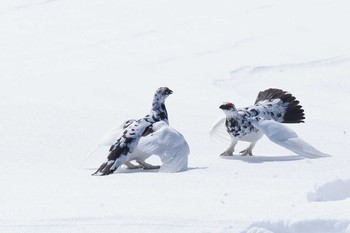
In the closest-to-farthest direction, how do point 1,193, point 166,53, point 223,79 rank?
point 1,193, point 223,79, point 166,53

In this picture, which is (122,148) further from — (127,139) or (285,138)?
(285,138)

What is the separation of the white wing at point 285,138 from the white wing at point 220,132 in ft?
2.00

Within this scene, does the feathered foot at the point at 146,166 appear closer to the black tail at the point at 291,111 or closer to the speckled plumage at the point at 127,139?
the speckled plumage at the point at 127,139

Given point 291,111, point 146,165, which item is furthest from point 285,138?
point 146,165

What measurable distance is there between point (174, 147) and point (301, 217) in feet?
7.11

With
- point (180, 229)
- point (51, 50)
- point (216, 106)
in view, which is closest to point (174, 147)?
point (180, 229)

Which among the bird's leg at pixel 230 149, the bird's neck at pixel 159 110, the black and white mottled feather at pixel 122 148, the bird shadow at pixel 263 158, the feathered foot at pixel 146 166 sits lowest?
the bird shadow at pixel 263 158

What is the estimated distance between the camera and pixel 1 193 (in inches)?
247

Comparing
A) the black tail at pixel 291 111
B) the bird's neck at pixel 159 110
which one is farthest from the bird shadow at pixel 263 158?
the bird's neck at pixel 159 110

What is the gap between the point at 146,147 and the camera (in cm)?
729

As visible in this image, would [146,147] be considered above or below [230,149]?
above

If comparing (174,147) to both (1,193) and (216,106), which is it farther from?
(216,106)

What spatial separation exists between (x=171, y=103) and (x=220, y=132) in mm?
2514

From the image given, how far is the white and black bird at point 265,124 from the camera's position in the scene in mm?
7773
